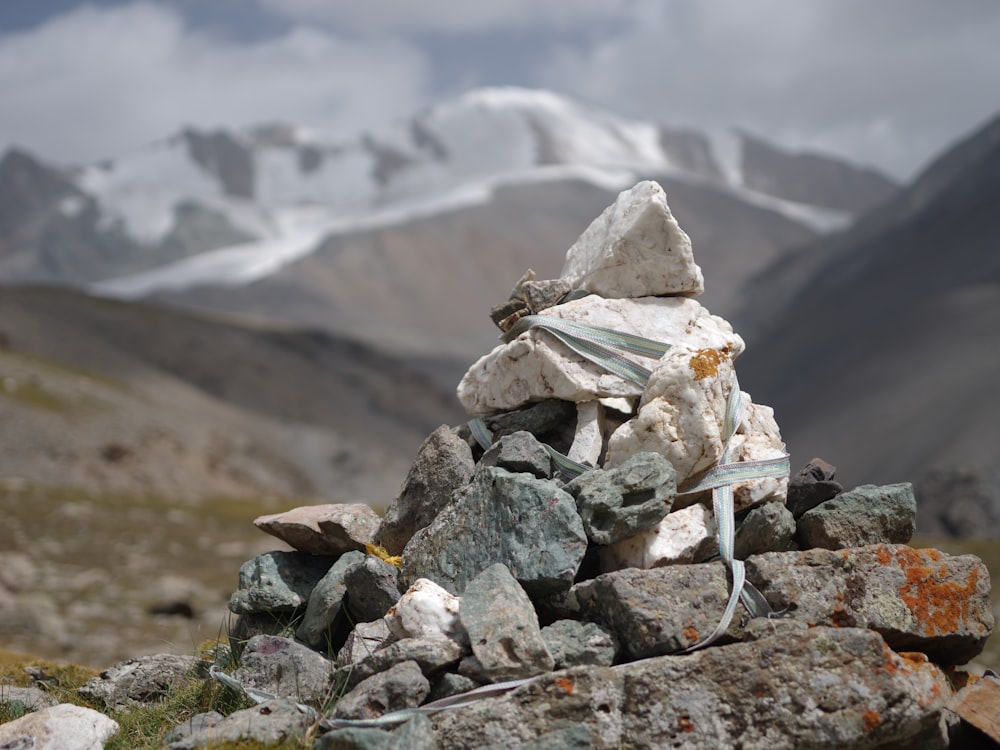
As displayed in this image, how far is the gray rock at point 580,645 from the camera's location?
217 inches

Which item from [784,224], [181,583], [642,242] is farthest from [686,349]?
[784,224]

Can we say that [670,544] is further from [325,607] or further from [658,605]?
[325,607]

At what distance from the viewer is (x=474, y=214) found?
15462 centimetres

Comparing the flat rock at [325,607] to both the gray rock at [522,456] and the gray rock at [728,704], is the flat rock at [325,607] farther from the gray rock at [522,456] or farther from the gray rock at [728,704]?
the gray rock at [728,704]


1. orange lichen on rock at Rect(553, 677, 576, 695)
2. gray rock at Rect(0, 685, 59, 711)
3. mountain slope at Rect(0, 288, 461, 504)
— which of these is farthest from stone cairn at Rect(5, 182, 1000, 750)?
mountain slope at Rect(0, 288, 461, 504)

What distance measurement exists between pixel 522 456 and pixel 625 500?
0.77 meters

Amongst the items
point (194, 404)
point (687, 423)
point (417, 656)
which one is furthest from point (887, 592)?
point (194, 404)

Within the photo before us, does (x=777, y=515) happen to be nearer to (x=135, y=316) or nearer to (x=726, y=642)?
(x=726, y=642)

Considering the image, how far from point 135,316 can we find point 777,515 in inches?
2511

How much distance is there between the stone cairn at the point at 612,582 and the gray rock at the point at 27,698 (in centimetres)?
32

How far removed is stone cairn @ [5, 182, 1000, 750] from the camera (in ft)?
16.9

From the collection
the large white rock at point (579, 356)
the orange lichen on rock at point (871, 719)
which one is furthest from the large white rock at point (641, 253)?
the orange lichen on rock at point (871, 719)

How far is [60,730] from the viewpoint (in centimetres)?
566

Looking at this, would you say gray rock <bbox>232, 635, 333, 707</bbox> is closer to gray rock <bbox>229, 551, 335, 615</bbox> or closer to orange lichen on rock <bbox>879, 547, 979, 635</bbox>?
gray rock <bbox>229, 551, 335, 615</bbox>
